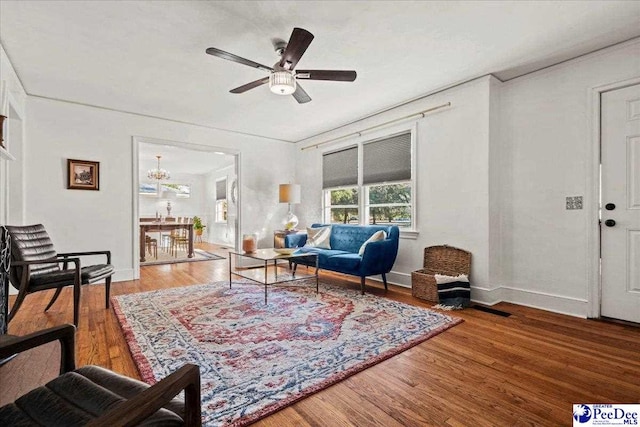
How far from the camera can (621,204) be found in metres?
2.77

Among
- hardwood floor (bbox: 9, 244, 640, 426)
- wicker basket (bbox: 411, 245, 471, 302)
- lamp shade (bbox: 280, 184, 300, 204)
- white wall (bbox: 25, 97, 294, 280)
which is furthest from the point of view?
lamp shade (bbox: 280, 184, 300, 204)

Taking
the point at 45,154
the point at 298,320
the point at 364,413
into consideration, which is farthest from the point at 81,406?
the point at 45,154

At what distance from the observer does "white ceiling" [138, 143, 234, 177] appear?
6.94m

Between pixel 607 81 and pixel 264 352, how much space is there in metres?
3.78

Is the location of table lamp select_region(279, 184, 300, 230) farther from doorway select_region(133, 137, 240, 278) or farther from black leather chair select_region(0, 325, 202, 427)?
black leather chair select_region(0, 325, 202, 427)

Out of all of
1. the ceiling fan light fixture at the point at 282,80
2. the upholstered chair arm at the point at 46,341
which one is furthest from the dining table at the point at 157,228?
the upholstered chair arm at the point at 46,341

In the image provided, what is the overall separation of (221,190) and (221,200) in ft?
1.05

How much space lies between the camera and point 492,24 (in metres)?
2.49

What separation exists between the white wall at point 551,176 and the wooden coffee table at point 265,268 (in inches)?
91.4

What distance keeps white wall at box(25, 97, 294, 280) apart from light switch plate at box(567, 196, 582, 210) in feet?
16.9

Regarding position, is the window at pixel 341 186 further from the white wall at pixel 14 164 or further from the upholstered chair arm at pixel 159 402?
the upholstered chair arm at pixel 159 402

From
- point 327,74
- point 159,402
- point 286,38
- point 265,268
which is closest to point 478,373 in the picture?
point 159,402

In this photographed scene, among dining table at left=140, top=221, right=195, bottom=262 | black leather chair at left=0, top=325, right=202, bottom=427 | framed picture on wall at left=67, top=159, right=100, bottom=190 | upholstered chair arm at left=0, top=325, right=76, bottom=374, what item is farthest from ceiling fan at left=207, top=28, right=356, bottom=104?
dining table at left=140, top=221, right=195, bottom=262

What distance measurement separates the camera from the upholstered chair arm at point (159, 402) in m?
0.65
